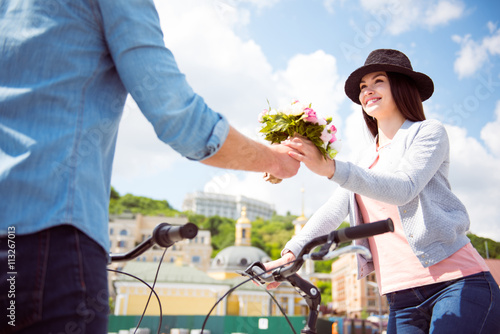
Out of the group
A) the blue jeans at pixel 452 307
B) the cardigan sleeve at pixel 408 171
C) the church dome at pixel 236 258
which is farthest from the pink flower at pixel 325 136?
the church dome at pixel 236 258

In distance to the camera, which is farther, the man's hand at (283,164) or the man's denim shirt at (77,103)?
the man's hand at (283,164)

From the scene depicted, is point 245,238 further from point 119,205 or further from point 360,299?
point 119,205

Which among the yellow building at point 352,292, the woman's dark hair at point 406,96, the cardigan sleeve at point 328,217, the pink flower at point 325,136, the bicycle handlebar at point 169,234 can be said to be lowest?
the yellow building at point 352,292

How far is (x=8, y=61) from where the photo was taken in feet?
3.96

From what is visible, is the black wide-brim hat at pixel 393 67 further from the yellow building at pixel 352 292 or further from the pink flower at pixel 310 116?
the yellow building at pixel 352 292

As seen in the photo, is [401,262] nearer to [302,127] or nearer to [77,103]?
[302,127]

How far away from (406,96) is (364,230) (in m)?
1.33

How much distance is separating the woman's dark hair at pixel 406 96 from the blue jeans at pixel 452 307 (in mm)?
998

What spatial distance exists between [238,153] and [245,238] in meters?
60.0

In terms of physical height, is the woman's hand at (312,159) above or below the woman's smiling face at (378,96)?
below

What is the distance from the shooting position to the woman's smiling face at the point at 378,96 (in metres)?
2.65

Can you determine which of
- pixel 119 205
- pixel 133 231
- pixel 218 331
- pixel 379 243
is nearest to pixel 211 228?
pixel 119 205

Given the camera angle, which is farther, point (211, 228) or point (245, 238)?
point (211, 228)

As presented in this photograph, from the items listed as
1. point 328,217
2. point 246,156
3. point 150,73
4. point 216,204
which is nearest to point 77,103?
point 150,73
